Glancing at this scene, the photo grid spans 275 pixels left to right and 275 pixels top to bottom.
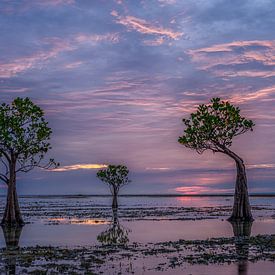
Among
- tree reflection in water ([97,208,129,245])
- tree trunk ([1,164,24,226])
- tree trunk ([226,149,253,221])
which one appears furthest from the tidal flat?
tree trunk ([226,149,253,221])

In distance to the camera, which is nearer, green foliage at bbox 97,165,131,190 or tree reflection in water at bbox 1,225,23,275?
tree reflection in water at bbox 1,225,23,275

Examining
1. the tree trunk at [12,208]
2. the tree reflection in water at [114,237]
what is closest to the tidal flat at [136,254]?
the tree reflection in water at [114,237]

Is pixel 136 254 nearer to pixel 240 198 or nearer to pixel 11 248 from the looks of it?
pixel 11 248

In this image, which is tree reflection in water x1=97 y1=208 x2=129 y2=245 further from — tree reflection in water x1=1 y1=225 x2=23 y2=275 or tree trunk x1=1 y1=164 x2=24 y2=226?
tree trunk x1=1 y1=164 x2=24 y2=226

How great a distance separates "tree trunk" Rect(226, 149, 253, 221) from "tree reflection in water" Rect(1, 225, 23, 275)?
26474 millimetres

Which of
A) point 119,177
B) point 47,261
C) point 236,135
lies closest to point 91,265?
point 47,261

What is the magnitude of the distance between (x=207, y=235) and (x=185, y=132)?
25.3 metres

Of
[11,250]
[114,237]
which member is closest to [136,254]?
[11,250]

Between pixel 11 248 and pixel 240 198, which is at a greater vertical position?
pixel 240 198

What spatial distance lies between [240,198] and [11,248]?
36170 millimetres

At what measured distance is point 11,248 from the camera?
33625 mm

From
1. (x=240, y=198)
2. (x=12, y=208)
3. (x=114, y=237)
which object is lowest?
(x=114, y=237)

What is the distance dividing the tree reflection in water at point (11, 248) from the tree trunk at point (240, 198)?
26474 mm

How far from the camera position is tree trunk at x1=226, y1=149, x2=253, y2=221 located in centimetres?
6175
